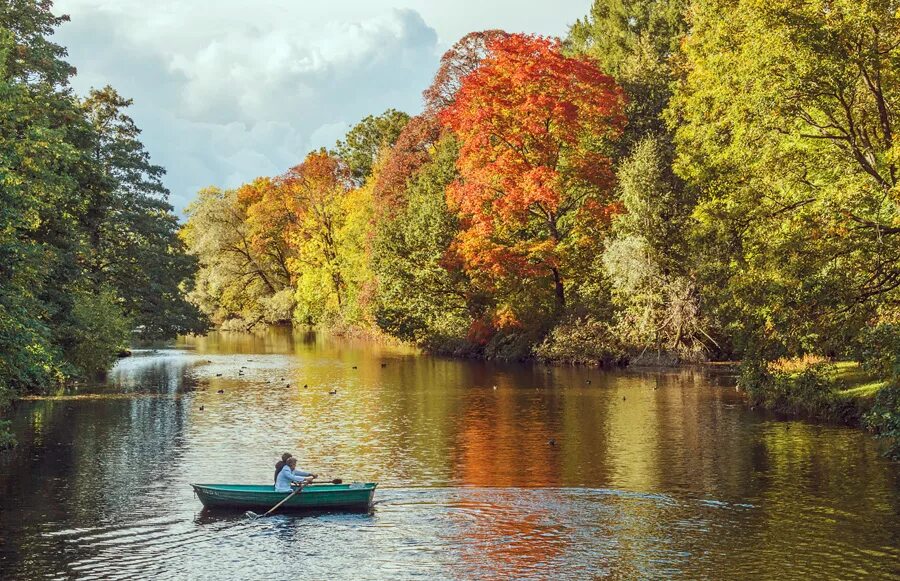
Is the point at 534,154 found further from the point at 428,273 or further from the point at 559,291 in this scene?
the point at 428,273

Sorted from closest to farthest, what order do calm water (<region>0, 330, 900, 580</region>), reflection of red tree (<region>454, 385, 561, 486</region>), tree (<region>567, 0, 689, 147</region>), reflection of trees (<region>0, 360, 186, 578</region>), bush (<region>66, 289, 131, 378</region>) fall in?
calm water (<region>0, 330, 900, 580</region>)
reflection of trees (<region>0, 360, 186, 578</region>)
reflection of red tree (<region>454, 385, 561, 486</region>)
bush (<region>66, 289, 131, 378</region>)
tree (<region>567, 0, 689, 147</region>)

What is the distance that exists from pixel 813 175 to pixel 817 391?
29.1ft

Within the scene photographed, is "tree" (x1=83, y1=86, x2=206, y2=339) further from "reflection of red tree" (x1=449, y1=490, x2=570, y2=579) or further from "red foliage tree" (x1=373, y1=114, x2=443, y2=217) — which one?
"reflection of red tree" (x1=449, y1=490, x2=570, y2=579)

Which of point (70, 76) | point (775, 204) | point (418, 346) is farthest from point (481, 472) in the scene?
point (418, 346)

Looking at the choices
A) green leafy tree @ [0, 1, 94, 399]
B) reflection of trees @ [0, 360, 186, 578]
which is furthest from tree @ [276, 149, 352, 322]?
reflection of trees @ [0, 360, 186, 578]

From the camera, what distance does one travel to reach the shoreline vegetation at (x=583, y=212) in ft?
112

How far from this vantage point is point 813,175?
39.5m

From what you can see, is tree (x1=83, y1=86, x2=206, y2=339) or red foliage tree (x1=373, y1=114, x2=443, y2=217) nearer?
tree (x1=83, y1=86, x2=206, y2=339)

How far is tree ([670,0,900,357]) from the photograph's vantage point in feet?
110

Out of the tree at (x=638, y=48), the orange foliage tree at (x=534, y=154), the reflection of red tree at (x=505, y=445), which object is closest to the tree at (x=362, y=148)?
the tree at (x=638, y=48)

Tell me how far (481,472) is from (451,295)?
44.7 meters

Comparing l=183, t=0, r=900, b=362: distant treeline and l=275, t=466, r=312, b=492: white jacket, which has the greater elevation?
l=183, t=0, r=900, b=362: distant treeline

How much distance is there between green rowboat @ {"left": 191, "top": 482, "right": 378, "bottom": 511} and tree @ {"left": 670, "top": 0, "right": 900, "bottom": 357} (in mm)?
17284

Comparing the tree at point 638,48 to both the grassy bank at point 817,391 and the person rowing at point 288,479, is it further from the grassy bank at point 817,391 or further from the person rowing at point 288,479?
the person rowing at point 288,479
